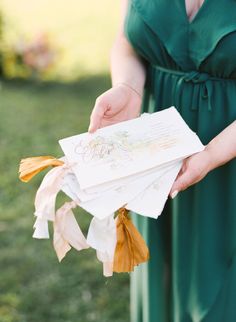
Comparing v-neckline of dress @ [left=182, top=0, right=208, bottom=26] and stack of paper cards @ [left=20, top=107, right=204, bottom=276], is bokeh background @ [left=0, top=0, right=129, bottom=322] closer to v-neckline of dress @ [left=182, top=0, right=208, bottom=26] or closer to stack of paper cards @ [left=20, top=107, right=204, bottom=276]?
stack of paper cards @ [left=20, top=107, right=204, bottom=276]

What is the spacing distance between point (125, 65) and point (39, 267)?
4.55ft

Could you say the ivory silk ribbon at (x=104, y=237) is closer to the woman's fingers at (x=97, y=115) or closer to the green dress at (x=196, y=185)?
the woman's fingers at (x=97, y=115)

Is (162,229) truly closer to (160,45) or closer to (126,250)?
(126,250)

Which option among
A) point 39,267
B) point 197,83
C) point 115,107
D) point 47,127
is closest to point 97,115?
point 115,107

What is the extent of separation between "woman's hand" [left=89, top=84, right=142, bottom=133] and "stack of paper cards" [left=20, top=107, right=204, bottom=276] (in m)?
0.08

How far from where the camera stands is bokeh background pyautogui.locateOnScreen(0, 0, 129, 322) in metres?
2.58

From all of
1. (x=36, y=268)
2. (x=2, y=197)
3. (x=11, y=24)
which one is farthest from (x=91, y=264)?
(x=11, y=24)

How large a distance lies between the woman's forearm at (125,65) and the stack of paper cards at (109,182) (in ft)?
0.85

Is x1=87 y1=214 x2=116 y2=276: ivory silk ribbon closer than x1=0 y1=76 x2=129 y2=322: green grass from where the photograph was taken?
Yes

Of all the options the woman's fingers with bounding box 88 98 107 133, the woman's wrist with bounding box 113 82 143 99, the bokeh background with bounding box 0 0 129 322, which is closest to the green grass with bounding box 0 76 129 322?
the bokeh background with bounding box 0 0 129 322

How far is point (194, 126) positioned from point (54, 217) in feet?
1.85

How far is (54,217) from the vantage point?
1409mm

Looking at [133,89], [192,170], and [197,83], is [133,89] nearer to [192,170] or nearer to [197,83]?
[197,83]

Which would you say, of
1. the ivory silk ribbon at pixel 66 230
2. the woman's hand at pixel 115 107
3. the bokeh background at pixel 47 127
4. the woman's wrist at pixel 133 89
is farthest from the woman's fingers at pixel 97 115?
the bokeh background at pixel 47 127
